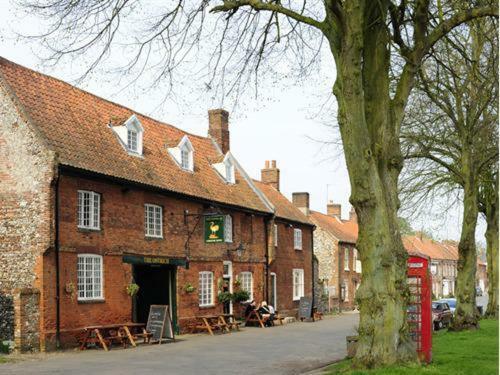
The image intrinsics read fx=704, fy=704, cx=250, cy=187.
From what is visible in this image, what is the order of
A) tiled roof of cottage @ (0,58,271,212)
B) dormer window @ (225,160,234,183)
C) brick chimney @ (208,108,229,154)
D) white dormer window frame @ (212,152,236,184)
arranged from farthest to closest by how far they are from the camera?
brick chimney @ (208,108,229,154), dormer window @ (225,160,234,183), white dormer window frame @ (212,152,236,184), tiled roof of cottage @ (0,58,271,212)

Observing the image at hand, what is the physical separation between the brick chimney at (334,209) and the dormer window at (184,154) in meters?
36.2

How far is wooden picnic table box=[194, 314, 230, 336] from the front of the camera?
96.7ft

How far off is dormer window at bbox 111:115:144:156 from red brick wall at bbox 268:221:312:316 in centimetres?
1301

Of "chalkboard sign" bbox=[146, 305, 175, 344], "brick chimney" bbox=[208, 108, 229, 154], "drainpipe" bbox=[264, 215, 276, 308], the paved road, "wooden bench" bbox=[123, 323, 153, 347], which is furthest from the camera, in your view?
"brick chimney" bbox=[208, 108, 229, 154]

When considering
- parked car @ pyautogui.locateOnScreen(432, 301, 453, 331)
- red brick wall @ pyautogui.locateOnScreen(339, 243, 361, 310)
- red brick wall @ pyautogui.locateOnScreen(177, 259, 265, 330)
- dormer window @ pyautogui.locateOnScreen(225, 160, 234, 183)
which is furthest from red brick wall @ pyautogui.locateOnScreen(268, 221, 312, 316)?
red brick wall @ pyautogui.locateOnScreen(339, 243, 361, 310)

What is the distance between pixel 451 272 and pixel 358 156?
88891 mm

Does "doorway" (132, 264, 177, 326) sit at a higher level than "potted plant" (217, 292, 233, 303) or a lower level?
higher

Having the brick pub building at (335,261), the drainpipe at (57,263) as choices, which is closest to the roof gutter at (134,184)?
the drainpipe at (57,263)

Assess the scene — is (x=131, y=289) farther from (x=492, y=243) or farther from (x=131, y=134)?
(x=492, y=243)

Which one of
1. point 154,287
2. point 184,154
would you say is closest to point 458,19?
point 154,287

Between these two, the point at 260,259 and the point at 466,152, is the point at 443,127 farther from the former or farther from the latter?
the point at 260,259

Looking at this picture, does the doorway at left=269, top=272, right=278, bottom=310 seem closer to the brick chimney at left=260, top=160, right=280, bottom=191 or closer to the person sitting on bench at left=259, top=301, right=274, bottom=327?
the person sitting on bench at left=259, top=301, right=274, bottom=327

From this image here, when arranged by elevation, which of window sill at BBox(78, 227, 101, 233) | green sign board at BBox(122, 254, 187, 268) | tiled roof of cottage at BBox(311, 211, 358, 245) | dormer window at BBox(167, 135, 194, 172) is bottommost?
green sign board at BBox(122, 254, 187, 268)

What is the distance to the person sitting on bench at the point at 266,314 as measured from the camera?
34.7 meters
